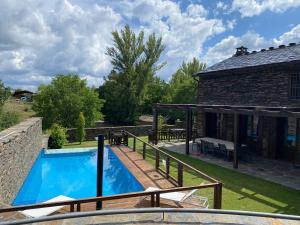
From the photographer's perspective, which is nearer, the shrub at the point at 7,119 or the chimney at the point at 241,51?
the shrub at the point at 7,119

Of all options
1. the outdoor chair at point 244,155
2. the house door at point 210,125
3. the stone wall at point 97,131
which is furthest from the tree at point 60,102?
the outdoor chair at point 244,155

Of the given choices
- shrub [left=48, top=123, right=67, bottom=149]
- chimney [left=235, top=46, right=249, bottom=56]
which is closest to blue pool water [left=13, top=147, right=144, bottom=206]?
shrub [left=48, top=123, right=67, bottom=149]

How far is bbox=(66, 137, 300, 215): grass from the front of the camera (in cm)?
866

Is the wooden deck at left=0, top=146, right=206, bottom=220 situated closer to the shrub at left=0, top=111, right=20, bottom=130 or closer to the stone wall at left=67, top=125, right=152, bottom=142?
the stone wall at left=67, top=125, right=152, bottom=142

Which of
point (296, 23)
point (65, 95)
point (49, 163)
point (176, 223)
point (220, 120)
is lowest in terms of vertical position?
point (49, 163)

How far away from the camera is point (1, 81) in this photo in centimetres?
2317

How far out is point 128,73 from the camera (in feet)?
109

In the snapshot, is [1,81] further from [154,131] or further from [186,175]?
[186,175]

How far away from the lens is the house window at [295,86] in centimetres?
1423

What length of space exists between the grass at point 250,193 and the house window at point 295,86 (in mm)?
5284

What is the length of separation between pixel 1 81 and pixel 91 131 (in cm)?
848

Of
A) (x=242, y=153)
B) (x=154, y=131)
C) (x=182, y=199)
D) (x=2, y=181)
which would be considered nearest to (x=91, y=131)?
(x=154, y=131)

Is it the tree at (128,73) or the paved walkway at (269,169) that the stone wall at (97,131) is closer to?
the tree at (128,73)

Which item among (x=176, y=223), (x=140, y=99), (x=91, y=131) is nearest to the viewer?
(x=176, y=223)
